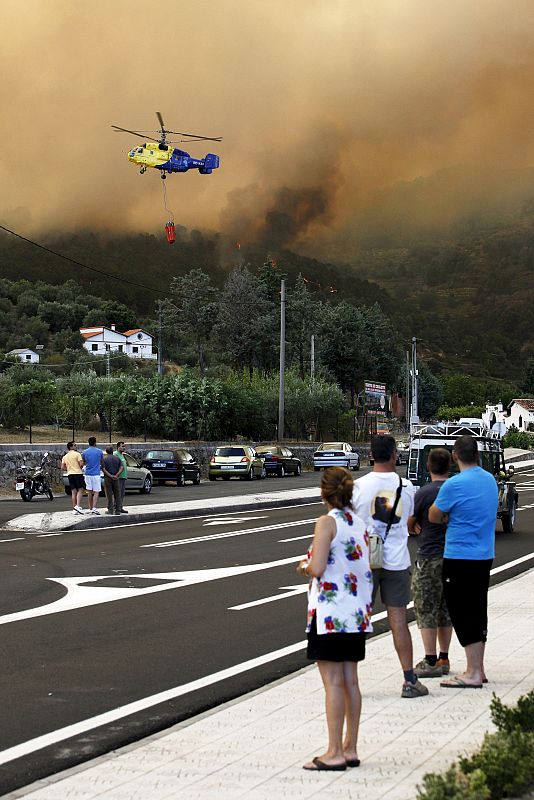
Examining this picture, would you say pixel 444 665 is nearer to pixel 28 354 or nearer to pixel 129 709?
pixel 129 709

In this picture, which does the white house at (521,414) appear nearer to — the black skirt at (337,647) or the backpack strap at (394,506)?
the backpack strap at (394,506)

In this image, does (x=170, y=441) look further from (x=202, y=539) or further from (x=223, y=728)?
(x=223, y=728)

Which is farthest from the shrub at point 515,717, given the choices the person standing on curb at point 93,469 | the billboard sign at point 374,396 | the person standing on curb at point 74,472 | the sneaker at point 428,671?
the billboard sign at point 374,396

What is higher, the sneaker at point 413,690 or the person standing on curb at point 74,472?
the person standing on curb at point 74,472

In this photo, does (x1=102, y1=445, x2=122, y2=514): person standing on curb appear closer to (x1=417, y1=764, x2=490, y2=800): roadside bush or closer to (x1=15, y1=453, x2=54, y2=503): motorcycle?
(x1=15, y1=453, x2=54, y2=503): motorcycle

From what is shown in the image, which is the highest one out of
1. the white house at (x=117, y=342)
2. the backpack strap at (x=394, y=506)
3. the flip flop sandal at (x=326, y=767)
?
the white house at (x=117, y=342)

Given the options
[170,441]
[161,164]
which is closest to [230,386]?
[170,441]

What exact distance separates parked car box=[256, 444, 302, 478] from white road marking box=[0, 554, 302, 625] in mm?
36563

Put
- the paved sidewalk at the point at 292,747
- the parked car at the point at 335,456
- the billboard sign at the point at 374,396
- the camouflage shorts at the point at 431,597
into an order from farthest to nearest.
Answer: the billboard sign at the point at 374,396 < the parked car at the point at 335,456 < the camouflage shorts at the point at 431,597 < the paved sidewalk at the point at 292,747

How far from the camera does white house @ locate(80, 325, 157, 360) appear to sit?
160 metres

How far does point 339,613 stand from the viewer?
643 cm

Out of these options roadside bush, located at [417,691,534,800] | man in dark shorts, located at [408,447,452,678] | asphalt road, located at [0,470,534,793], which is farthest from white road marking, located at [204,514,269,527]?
roadside bush, located at [417,691,534,800]

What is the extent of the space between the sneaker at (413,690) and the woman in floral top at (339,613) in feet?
5.86

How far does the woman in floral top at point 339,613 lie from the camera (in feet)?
21.0
